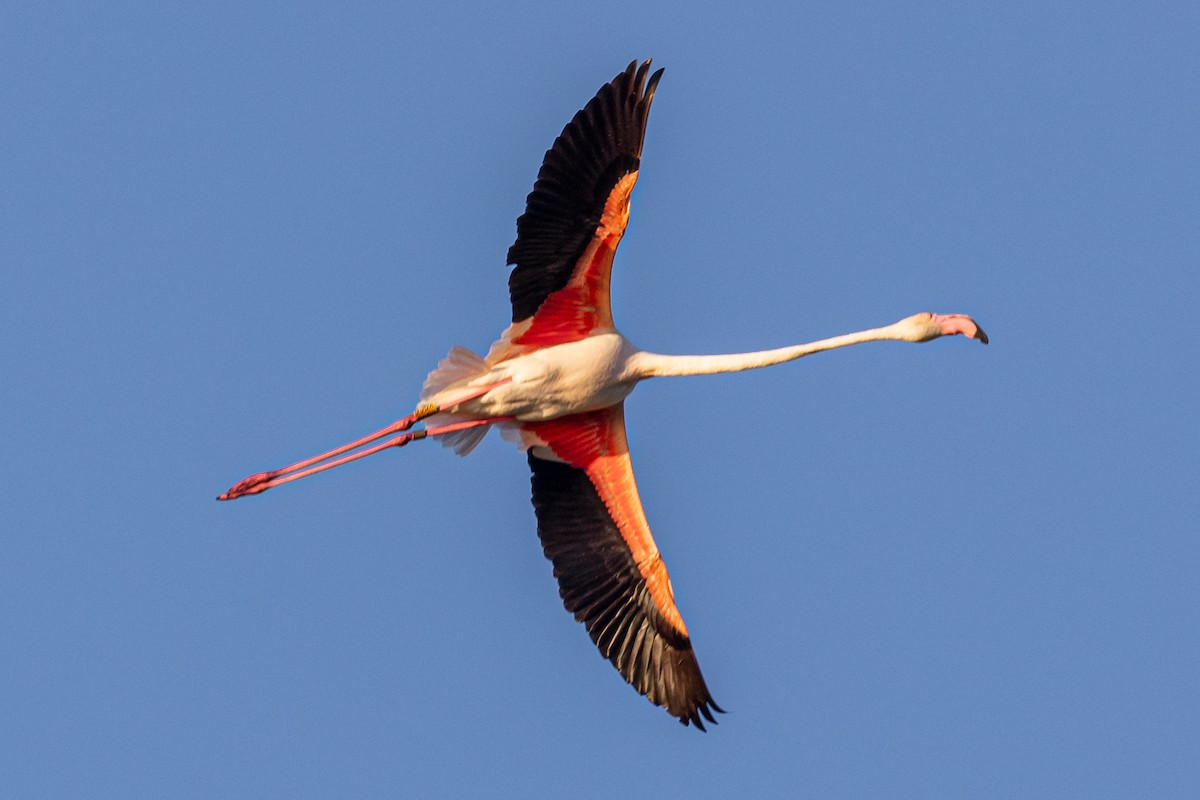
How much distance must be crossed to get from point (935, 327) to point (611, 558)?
4344 millimetres

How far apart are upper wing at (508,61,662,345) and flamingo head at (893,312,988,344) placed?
316 centimetres

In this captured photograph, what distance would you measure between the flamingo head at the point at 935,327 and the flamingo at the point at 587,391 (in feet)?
0.05

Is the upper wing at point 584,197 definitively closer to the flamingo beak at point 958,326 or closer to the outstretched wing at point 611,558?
the outstretched wing at point 611,558

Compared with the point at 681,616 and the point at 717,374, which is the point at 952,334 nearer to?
the point at 717,374

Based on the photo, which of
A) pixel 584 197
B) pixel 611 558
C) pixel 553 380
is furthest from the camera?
pixel 611 558

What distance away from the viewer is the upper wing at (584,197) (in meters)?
22.5

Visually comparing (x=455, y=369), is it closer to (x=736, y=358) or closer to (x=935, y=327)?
(x=736, y=358)

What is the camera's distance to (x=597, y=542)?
80.0ft

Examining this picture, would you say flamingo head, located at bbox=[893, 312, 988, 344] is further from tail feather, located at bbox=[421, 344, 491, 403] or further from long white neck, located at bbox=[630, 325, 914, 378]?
tail feather, located at bbox=[421, 344, 491, 403]

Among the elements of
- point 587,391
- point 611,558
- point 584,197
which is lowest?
point 611,558

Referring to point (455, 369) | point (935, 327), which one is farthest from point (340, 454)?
point (935, 327)

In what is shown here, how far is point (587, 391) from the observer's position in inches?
923

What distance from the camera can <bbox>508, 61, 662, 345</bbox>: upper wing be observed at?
22.5 m

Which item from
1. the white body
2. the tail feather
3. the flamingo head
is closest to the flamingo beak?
the flamingo head
